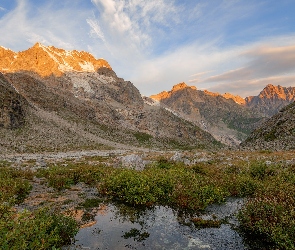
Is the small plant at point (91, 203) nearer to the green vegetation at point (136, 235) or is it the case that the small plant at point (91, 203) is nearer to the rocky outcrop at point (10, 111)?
the green vegetation at point (136, 235)

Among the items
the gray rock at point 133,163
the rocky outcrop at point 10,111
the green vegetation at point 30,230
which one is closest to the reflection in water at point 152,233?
the green vegetation at point 30,230

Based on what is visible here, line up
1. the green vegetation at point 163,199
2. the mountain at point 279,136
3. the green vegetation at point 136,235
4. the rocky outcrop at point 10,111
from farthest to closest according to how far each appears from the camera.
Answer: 1. the rocky outcrop at point 10,111
2. the mountain at point 279,136
3. the green vegetation at point 136,235
4. the green vegetation at point 163,199

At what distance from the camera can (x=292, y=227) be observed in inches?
436

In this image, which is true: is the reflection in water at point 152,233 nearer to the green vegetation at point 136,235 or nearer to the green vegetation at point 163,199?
the green vegetation at point 136,235

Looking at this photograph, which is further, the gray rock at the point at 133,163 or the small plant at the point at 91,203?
the gray rock at the point at 133,163

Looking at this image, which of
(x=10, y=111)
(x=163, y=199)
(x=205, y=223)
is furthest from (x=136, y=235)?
(x=10, y=111)

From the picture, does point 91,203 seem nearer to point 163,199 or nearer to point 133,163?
point 163,199

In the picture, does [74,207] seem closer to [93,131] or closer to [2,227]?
[2,227]

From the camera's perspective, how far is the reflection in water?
488 inches

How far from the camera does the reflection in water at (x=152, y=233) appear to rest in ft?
40.6

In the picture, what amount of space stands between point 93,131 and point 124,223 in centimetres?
15610

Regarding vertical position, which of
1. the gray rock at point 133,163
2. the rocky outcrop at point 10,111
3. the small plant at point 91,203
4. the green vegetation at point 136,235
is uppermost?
the rocky outcrop at point 10,111

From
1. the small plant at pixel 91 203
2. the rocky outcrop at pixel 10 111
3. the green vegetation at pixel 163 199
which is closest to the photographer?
the green vegetation at pixel 163 199

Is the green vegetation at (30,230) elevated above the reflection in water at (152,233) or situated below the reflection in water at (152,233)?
above
